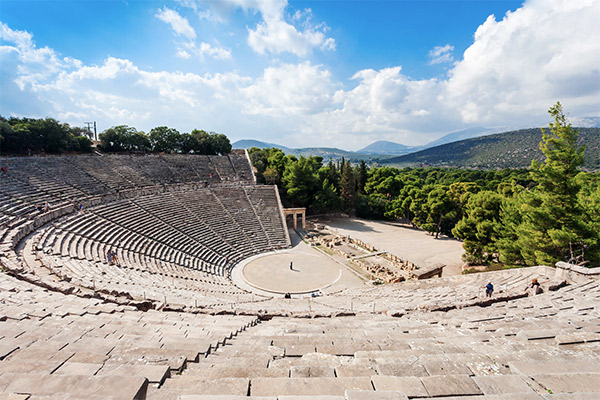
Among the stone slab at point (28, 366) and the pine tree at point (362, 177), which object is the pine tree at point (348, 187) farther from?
the stone slab at point (28, 366)

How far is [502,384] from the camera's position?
3.42 meters

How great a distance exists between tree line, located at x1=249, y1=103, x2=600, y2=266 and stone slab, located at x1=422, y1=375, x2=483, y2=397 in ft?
48.6

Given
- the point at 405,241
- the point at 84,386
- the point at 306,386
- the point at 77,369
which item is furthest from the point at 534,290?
the point at 405,241

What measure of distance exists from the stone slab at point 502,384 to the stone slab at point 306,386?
1336 millimetres

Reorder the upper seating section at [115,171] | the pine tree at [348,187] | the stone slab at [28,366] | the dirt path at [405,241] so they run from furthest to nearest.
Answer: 1. the pine tree at [348,187]
2. the dirt path at [405,241]
3. the upper seating section at [115,171]
4. the stone slab at [28,366]

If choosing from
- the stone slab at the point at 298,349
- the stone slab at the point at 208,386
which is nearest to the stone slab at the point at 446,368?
the stone slab at the point at 298,349

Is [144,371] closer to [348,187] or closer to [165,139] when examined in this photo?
[348,187]

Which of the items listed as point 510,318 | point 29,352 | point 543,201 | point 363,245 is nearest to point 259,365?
point 29,352

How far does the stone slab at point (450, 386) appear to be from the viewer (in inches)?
127

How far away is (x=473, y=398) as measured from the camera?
3.08 meters

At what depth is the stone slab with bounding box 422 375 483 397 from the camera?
3230mm

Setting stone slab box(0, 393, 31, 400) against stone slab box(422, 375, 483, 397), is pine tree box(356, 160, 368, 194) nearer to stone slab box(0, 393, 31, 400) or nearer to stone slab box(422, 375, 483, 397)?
stone slab box(422, 375, 483, 397)

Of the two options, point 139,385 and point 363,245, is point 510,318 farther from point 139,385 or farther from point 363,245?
point 363,245

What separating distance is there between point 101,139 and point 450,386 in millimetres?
47714
